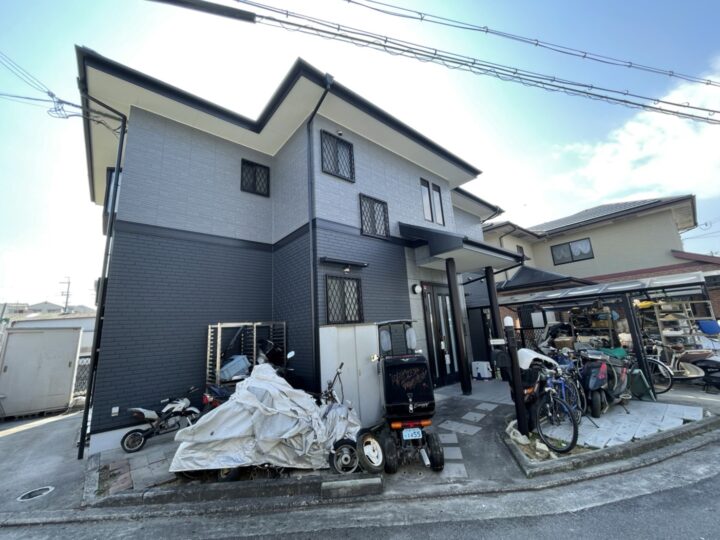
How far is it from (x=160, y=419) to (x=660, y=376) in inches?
430

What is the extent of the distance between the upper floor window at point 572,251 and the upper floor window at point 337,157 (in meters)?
13.1

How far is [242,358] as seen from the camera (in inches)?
233

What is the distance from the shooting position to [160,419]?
477 cm

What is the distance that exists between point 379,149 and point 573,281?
797 centimetres

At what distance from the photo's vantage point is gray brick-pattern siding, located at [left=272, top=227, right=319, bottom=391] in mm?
5637

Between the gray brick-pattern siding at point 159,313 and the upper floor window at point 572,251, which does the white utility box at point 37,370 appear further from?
the upper floor window at point 572,251

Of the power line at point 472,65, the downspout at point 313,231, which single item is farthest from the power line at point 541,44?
the downspout at point 313,231

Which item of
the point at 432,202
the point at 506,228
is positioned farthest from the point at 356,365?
the point at 506,228

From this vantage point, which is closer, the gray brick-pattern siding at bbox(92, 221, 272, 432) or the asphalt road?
the asphalt road

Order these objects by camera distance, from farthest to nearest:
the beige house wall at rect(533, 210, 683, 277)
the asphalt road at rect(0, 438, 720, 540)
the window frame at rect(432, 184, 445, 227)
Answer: the beige house wall at rect(533, 210, 683, 277) → the window frame at rect(432, 184, 445, 227) → the asphalt road at rect(0, 438, 720, 540)

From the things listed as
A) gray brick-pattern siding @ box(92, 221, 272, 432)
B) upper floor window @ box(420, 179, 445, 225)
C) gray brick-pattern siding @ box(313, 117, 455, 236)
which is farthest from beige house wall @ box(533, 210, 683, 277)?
gray brick-pattern siding @ box(92, 221, 272, 432)

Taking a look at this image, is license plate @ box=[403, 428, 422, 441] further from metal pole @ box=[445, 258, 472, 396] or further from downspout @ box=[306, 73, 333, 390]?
metal pole @ box=[445, 258, 472, 396]

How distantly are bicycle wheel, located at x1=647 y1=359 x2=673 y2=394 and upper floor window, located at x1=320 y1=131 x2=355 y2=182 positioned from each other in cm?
802

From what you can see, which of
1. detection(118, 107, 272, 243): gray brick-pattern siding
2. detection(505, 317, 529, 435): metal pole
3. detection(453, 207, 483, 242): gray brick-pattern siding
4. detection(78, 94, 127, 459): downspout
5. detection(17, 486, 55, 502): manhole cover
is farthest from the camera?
detection(453, 207, 483, 242): gray brick-pattern siding
